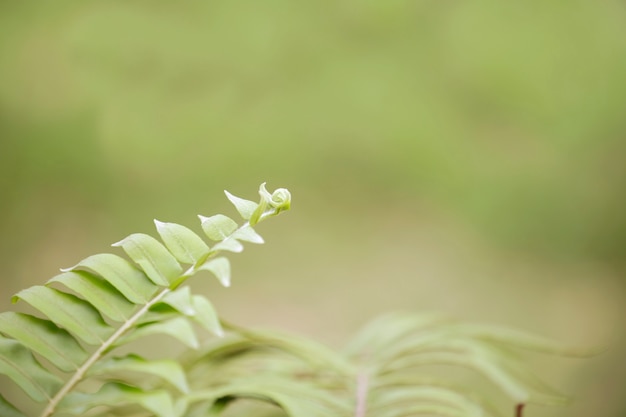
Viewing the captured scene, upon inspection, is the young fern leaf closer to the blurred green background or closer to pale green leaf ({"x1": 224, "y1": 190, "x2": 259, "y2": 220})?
pale green leaf ({"x1": 224, "y1": 190, "x2": 259, "y2": 220})

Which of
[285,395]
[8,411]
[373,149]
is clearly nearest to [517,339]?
[285,395]

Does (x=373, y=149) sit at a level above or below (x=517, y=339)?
above

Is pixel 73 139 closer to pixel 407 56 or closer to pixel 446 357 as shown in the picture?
pixel 407 56

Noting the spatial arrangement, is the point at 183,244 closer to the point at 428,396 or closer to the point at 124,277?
the point at 124,277

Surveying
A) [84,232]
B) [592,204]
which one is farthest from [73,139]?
[592,204]

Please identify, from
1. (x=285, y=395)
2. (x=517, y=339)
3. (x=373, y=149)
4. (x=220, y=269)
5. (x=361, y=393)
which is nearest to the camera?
(x=220, y=269)

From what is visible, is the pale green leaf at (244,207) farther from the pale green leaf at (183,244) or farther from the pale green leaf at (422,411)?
the pale green leaf at (422,411)
